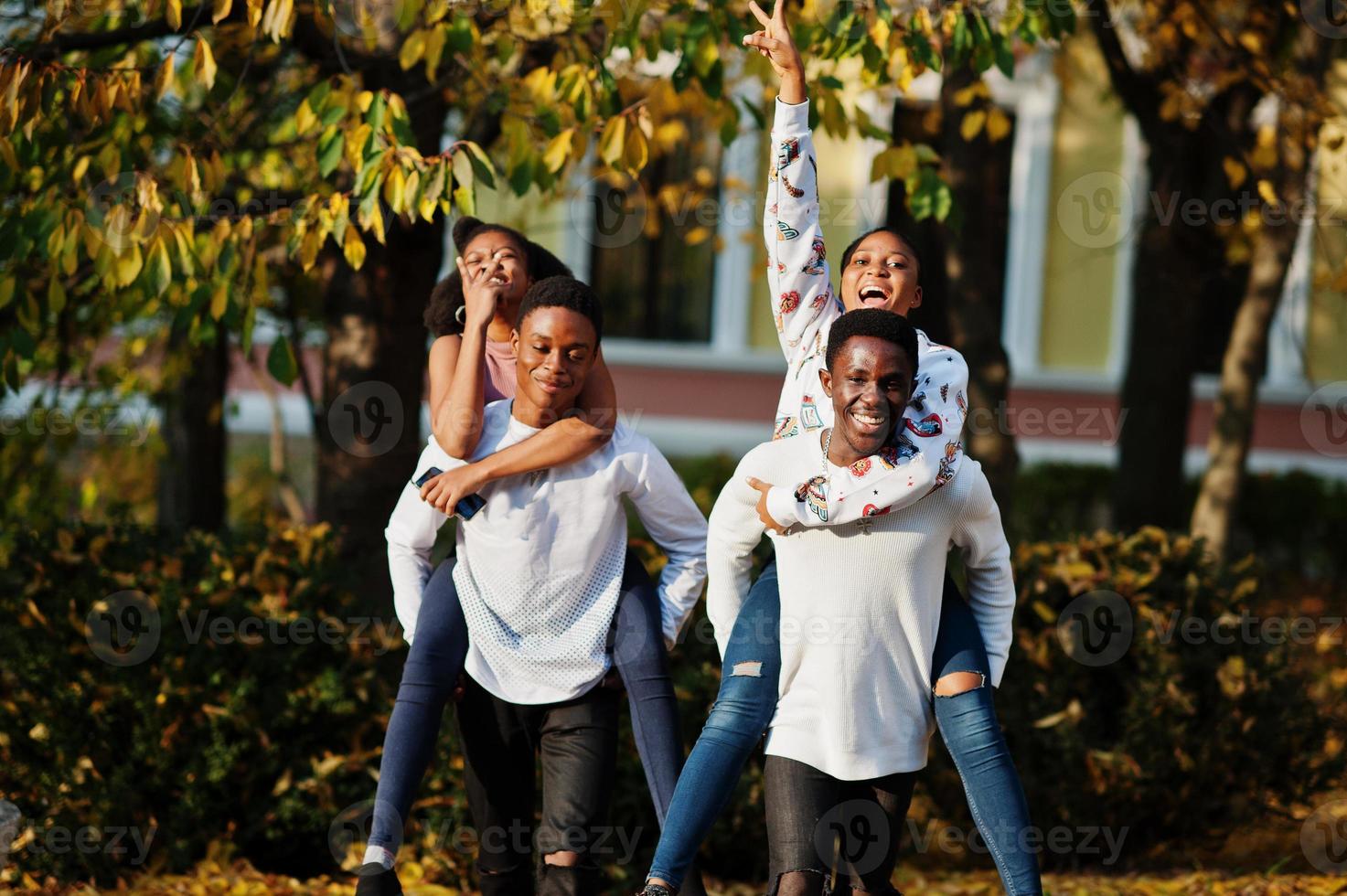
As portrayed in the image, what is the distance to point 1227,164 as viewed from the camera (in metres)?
5.88

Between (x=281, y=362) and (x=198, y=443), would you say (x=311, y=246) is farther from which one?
(x=198, y=443)

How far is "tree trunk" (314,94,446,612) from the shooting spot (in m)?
5.50

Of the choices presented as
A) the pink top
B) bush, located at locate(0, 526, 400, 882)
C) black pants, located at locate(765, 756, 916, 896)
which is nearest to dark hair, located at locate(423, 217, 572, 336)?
Answer: the pink top

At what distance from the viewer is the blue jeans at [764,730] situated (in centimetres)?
311

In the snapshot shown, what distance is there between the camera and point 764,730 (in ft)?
10.5

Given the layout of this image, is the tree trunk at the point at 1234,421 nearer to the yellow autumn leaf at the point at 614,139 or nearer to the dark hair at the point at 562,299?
the yellow autumn leaf at the point at 614,139

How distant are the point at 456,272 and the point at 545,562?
0.88 meters

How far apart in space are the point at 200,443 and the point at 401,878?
4394 mm

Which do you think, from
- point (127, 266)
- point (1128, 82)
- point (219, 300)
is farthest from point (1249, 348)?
point (127, 266)

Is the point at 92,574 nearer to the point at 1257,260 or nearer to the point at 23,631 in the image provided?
the point at 23,631

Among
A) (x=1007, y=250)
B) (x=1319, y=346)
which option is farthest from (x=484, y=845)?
(x=1319, y=346)

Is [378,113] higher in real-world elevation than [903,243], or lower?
higher

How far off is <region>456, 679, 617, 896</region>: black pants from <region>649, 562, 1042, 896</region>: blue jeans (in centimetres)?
27

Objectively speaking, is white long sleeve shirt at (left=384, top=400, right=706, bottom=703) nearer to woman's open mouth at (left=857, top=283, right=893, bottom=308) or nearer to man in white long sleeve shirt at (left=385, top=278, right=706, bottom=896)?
man in white long sleeve shirt at (left=385, top=278, right=706, bottom=896)
